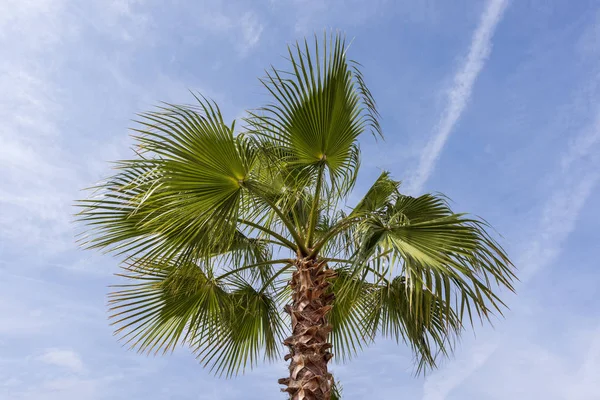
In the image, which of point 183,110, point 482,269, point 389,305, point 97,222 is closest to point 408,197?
point 389,305

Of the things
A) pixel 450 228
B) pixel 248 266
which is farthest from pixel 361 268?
pixel 248 266

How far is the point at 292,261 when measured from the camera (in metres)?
6.16

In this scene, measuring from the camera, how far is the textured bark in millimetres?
5219

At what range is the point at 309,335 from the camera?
543 centimetres

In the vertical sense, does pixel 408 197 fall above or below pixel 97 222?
above

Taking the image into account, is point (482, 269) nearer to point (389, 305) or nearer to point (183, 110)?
point (389, 305)

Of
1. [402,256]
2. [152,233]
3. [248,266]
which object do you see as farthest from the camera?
[248,266]

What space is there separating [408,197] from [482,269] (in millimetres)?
1868

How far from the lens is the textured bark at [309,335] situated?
17.1 ft

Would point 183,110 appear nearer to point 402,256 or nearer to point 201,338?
point 402,256

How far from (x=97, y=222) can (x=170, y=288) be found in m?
1.21

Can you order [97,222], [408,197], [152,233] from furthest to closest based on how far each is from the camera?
[408,197] < [97,222] < [152,233]

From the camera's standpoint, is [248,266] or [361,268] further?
[248,266]

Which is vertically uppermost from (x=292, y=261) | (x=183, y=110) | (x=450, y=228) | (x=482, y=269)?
(x=183, y=110)
